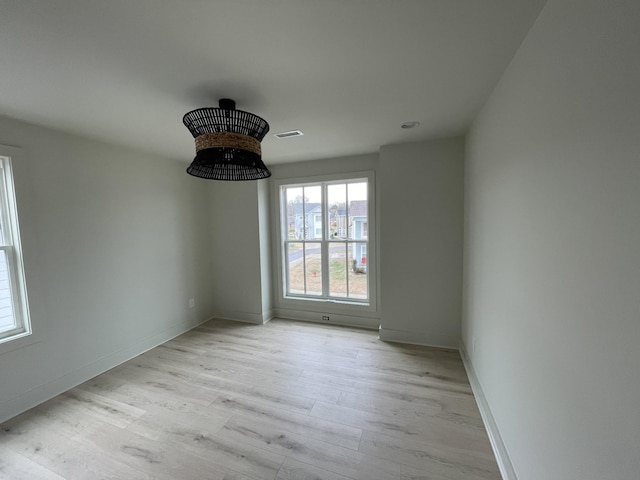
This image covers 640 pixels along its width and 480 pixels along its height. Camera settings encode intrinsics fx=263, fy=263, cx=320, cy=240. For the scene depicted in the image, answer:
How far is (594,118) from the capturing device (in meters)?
0.80

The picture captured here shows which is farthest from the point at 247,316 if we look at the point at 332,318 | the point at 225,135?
the point at 225,135

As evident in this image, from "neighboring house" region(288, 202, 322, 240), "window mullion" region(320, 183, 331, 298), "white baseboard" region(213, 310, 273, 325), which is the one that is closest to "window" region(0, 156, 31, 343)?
"white baseboard" region(213, 310, 273, 325)

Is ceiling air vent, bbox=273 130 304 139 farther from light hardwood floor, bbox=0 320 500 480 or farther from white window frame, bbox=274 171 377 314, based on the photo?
light hardwood floor, bbox=0 320 500 480

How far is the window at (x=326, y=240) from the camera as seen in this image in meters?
3.70

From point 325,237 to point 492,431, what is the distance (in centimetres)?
273

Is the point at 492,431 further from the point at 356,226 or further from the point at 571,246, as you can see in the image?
the point at 356,226

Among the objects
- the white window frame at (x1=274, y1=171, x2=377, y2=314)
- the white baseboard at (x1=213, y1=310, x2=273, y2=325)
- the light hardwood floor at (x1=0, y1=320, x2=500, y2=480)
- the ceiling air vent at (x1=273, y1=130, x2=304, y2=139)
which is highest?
the ceiling air vent at (x1=273, y1=130, x2=304, y2=139)

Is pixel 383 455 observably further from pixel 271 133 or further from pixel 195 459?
pixel 271 133

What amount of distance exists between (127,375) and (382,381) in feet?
8.33

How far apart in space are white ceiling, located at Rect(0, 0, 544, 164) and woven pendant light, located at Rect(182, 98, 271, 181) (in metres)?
0.22

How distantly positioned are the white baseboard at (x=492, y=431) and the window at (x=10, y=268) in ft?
11.9

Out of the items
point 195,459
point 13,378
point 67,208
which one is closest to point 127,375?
point 13,378

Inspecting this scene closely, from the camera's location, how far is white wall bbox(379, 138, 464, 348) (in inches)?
116

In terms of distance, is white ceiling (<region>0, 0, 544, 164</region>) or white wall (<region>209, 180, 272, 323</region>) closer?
white ceiling (<region>0, 0, 544, 164</region>)
